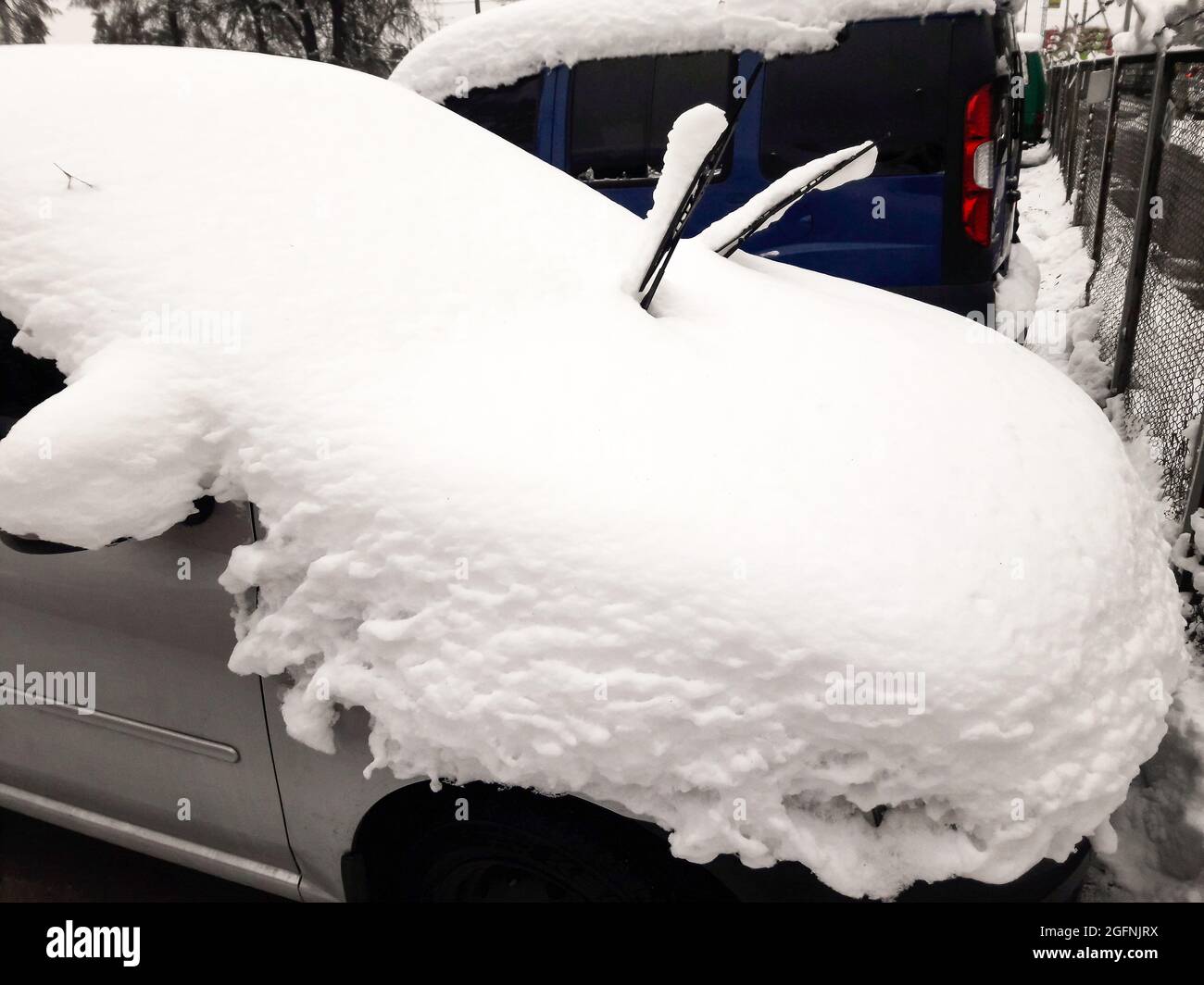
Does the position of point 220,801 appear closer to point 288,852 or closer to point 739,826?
point 288,852

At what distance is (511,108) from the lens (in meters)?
4.73

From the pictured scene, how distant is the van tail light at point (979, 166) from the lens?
3816mm

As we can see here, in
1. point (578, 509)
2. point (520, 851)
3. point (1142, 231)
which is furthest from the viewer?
point (1142, 231)

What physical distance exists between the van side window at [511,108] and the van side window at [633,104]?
0.23 m

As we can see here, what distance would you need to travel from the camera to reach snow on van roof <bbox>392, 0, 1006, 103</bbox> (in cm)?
393

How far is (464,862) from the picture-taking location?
4.90 ft

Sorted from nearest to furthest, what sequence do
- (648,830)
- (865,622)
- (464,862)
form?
(865,622) < (648,830) < (464,862)

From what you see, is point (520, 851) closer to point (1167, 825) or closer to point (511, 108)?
point (1167, 825)

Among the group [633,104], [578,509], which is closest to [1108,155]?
[633,104]

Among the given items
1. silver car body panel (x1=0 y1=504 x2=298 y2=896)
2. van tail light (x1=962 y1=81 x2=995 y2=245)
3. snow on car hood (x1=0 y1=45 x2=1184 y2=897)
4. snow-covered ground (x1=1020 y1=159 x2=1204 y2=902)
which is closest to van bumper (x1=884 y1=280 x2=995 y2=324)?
van tail light (x1=962 y1=81 x2=995 y2=245)

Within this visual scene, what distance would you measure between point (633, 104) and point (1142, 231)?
96.1 inches

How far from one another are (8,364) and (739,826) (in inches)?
62.6

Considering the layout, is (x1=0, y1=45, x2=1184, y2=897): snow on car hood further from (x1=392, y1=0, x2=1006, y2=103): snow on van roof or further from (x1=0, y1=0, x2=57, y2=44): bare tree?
(x1=0, y1=0, x2=57, y2=44): bare tree

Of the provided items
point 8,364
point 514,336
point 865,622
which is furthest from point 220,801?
point 865,622
